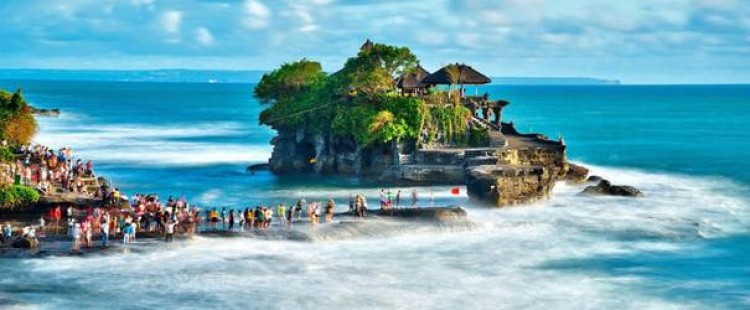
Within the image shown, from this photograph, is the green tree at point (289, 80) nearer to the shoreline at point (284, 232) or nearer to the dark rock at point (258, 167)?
the dark rock at point (258, 167)

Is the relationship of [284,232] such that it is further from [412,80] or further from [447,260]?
[412,80]

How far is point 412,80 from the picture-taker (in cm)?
6644

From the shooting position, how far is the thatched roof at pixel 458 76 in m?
64.5

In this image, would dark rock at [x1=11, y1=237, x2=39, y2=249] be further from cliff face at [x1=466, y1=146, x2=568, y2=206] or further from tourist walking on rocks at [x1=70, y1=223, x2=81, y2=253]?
cliff face at [x1=466, y1=146, x2=568, y2=206]

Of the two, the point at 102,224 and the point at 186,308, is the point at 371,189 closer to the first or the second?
the point at 102,224

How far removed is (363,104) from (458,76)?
626cm

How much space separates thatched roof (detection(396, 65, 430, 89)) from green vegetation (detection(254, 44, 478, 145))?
795mm

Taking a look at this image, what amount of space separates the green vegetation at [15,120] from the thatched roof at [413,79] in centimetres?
2290

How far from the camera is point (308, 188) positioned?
60719 mm

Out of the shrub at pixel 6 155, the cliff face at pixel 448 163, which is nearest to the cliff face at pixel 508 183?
the cliff face at pixel 448 163

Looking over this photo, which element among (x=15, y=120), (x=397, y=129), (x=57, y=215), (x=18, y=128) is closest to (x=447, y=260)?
(x=57, y=215)

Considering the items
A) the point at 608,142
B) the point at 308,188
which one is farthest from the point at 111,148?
the point at 608,142

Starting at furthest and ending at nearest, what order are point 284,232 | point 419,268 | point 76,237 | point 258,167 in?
1. point 258,167
2. point 284,232
3. point 76,237
4. point 419,268

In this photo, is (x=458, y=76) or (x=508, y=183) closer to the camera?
(x=508, y=183)
